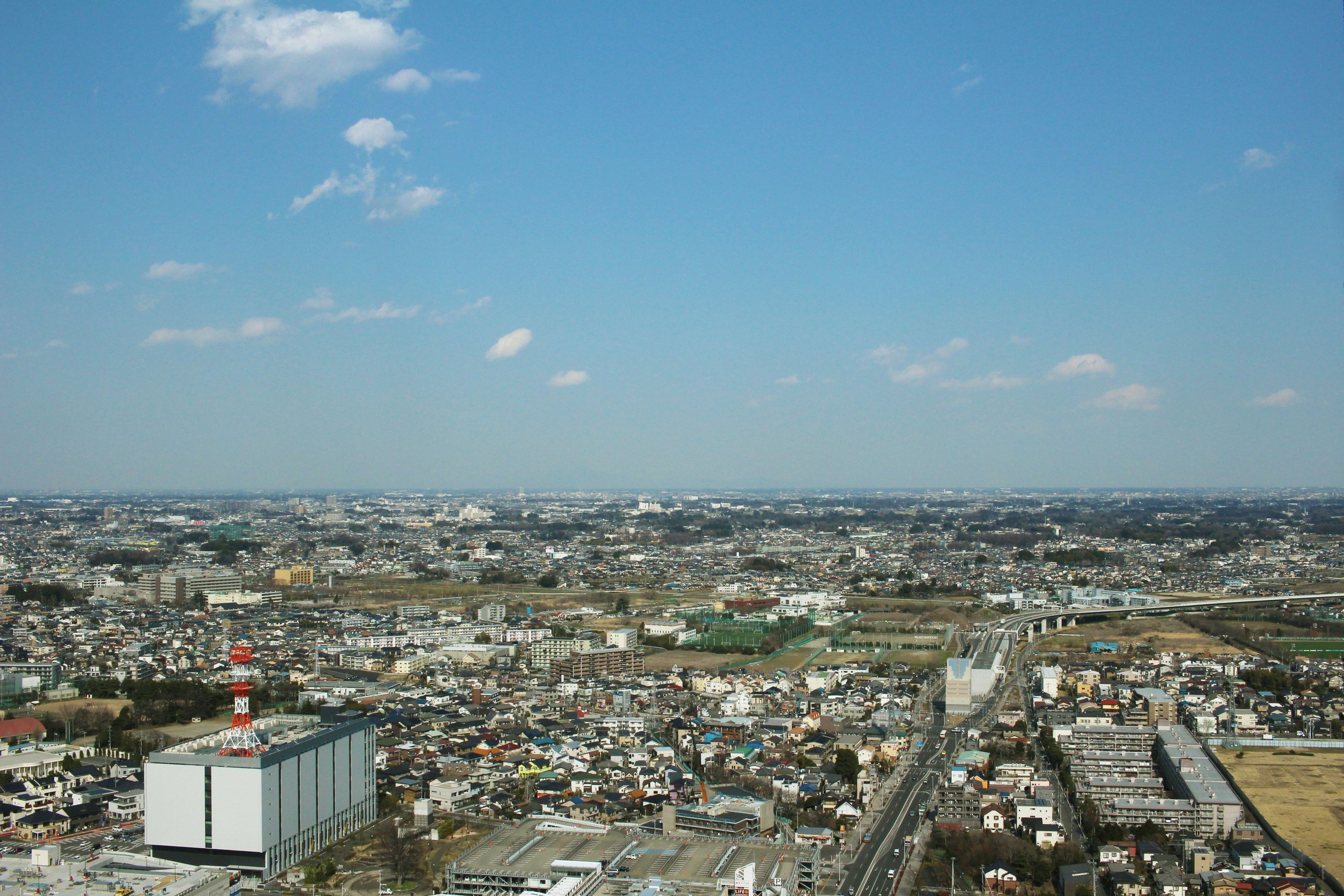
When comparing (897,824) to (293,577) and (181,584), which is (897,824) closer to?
(181,584)

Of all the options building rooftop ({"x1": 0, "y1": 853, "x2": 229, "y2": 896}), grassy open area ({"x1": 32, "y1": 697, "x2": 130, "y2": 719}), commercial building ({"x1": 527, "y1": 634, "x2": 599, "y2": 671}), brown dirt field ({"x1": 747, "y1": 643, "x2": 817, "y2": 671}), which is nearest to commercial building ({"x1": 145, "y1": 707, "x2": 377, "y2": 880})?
building rooftop ({"x1": 0, "y1": 853, "x2": 229, "y2": 896})

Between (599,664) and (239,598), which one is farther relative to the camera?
(239,598)

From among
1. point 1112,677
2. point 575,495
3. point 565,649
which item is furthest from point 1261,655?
point 575,495

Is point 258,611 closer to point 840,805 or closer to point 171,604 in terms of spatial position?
point 171,604

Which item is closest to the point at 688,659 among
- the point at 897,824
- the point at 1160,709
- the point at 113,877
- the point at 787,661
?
the point at 787,661

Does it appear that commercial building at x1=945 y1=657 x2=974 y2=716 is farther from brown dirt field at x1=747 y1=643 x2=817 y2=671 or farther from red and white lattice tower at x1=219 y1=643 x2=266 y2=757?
red and white lattice tower at x1=219 y1=643 x2=266 y2=757

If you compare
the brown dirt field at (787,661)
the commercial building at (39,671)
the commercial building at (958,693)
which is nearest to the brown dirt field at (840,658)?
the brown dirt field at (787,661)
